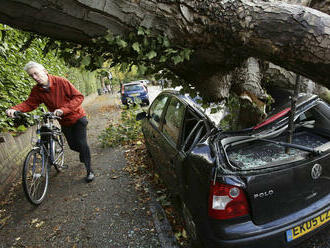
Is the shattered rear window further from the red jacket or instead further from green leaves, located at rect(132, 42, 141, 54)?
the red jacket

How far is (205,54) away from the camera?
173cm

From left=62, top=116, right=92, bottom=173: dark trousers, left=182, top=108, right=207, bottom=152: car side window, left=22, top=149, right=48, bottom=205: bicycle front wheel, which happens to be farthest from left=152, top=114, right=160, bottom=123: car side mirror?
left=22, top=149, right=48, bottom=205: bicycle front wheel

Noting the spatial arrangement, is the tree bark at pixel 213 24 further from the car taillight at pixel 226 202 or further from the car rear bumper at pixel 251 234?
the car rear bumper at pixel 251 234

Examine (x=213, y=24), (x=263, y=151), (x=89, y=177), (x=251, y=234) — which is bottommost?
(x=89, y=177)

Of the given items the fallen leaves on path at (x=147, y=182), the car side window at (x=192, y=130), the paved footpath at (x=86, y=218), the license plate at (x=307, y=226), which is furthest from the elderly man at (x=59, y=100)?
the license plate at (x=307, y=226)

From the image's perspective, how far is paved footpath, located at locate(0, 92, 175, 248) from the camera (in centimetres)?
238

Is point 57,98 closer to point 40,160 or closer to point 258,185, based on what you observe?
point 40,160

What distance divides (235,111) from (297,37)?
2312 mm

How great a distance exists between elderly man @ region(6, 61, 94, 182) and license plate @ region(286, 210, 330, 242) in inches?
126

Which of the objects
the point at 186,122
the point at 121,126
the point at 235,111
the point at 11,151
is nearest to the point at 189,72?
the point at 186,122

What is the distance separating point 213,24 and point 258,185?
50.6 inches

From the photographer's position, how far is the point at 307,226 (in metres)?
1.63

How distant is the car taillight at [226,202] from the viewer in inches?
58.4

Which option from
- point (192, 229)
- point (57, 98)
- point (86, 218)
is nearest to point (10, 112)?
point (57, 98)
